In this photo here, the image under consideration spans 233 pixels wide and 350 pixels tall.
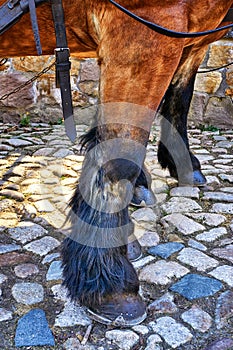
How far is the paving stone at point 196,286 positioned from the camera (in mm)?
1703

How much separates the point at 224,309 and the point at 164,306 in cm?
21

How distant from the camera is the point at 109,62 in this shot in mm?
1386

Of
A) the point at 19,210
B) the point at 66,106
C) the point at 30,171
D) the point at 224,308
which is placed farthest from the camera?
the point at 30,171

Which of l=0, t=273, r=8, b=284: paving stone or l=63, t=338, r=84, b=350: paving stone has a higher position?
l=0, t=273, r=8, b=284: paving stone

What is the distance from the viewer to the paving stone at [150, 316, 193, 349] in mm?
1462

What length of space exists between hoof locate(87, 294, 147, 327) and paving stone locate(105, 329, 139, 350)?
0.10 ft

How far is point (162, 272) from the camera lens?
1845 mm

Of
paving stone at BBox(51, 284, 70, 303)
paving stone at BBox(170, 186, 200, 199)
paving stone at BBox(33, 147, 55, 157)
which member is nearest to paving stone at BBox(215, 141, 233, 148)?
paving stone at BBox(170, 186, 200, 199)

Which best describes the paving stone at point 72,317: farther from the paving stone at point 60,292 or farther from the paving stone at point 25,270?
the paving stone at point 25,270

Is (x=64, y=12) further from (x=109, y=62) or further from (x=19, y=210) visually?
(x=19, y=210)

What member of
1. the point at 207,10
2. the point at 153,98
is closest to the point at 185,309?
the point at 153,98

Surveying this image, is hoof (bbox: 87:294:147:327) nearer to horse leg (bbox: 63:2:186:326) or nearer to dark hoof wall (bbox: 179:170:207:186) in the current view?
horse leg (bbox: 63:2:186:326)

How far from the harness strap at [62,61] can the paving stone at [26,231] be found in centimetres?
78

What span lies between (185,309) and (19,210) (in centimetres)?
115
